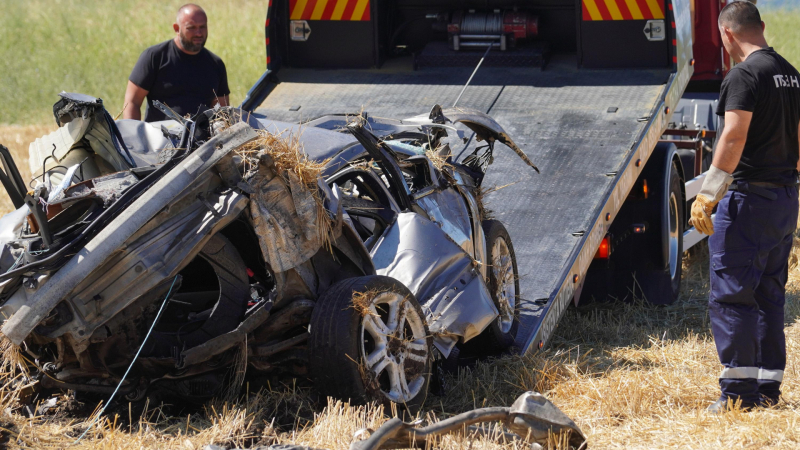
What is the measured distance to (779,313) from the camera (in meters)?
4.98

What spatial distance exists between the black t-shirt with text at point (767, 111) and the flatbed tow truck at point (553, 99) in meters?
1.65

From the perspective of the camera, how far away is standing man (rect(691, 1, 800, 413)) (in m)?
Answer: 4.76

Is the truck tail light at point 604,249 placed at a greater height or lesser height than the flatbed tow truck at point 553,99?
lesser

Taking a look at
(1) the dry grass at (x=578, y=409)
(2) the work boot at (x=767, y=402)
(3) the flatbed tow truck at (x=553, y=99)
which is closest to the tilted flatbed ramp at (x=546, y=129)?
(3) the flatbed tow truck at (x=553, y=99)

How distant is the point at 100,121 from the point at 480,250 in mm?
2296

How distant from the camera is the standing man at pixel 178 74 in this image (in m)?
7.41

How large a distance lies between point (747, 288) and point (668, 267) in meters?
2.81

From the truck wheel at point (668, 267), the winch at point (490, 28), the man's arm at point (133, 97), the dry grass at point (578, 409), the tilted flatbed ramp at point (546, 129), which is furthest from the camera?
the winch at point (490, 28)

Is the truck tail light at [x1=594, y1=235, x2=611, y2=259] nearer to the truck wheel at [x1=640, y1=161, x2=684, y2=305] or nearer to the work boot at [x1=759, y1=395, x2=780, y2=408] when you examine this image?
the truck wheel at [x1=640, y1=161, x2=684, y2=305]

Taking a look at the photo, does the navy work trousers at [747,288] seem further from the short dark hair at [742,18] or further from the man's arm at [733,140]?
the short dark hair at [742,18]

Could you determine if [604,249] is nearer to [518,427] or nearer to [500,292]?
[500,292]

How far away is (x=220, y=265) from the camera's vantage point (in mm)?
4137

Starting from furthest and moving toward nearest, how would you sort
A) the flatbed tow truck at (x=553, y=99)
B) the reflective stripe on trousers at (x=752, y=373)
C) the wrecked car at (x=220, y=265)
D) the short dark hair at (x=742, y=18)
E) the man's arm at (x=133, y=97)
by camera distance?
the man's arm at (x=133, y=97)
the flatbed tow truck at (x=553, y=99)
the short dark hair at (x=742, y=18)
the reflective stripe on trousers at (x=752, y=373)
the wrecked car at (x=220, y=265)

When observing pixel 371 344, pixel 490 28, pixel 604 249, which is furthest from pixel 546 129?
pixel 371 344
